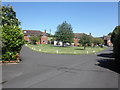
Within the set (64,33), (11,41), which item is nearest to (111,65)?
(11,41)

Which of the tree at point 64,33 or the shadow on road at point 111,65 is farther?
the tree at point 64,33

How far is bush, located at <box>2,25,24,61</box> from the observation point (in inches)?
599

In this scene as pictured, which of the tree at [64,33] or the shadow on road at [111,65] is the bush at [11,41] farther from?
the tree at [64,33]

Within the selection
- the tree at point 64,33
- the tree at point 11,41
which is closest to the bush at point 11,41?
the tree at point 11,41

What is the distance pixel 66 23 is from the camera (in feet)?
221

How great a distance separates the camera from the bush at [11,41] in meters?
15.2

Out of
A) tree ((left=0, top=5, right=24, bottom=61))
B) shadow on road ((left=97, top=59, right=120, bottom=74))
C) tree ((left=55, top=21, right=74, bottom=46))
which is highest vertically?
tree ((left=55, top=21, right=74, bottom=46))

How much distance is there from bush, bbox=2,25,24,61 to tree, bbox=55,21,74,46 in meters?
47.6

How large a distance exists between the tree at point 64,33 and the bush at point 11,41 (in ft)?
156

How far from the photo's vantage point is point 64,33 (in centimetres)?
6331

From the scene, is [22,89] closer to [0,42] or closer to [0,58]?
[0,42]

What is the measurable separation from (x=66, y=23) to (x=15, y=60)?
5338 cm

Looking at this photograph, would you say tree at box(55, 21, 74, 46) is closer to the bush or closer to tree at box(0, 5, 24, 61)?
tree at box(0, 5, 24, 61)

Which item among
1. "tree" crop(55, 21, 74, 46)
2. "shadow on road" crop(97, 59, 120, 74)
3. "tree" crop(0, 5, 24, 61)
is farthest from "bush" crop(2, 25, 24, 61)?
"tree" crop(55, 21, 74, 46)
